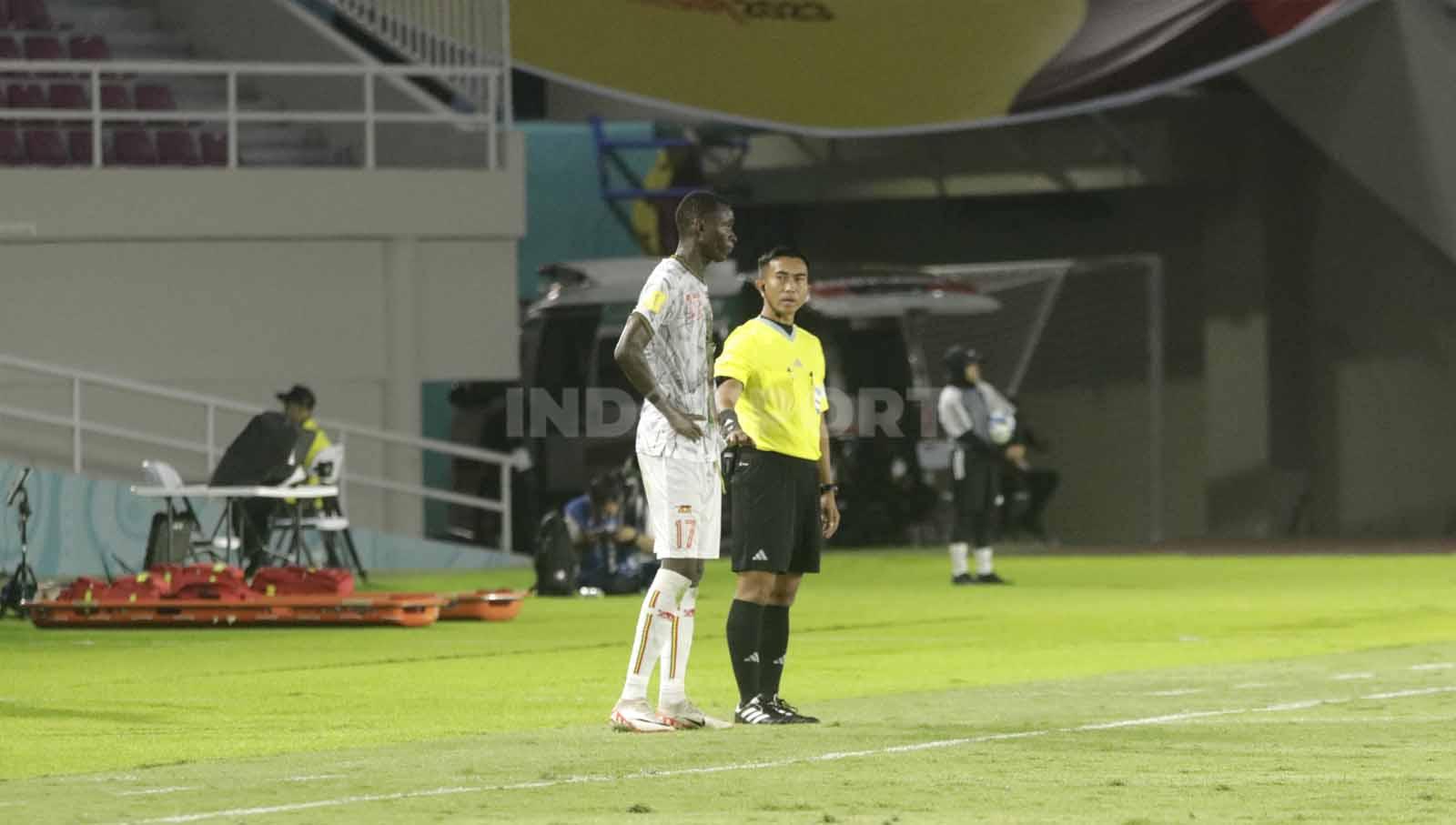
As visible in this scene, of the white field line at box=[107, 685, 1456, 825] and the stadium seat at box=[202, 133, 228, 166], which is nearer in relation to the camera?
the white field line at box=[107, 685, 1456, 825]

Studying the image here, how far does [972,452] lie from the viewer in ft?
77.8

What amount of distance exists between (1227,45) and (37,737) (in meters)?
18.5

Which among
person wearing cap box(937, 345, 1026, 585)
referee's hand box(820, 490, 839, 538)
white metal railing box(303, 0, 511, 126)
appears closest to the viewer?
referee's hand box(820, 490, 839, 538)

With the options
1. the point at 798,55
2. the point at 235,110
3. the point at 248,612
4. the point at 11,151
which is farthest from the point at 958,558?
the point at 11,151

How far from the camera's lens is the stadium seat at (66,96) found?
90.9 ft

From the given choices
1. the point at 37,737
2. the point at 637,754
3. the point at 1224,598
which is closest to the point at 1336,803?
the point at 637,754

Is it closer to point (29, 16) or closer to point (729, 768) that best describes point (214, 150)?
point (29, 16)

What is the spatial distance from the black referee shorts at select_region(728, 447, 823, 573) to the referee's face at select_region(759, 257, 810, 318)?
0.62 metres

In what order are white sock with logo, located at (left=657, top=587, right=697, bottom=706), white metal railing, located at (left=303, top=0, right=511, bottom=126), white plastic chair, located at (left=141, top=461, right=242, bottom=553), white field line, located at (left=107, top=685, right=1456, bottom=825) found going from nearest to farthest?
white field line, located at (left=107, top=685, right=1456, bottom=825)
white sock with logo, located at (left=657, top=587, right=697, bottom=706)
white plastic chair, located at (left=141, top=461, right=242, bottom=553)
white metal railing, located at (left=303, top=0, right=511, bottom=126)

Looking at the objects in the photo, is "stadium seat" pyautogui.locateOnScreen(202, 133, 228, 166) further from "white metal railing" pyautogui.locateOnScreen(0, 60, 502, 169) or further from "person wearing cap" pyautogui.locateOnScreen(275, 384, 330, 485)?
"person wearing cap" pyautogui.locateOnScreen(275, 384, 330, 485)

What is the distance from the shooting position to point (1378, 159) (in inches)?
1194

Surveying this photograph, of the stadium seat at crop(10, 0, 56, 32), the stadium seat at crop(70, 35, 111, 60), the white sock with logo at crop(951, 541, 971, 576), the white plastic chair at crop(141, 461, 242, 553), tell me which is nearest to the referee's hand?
the white plastic chair at crop(141, 461, 242, 553)

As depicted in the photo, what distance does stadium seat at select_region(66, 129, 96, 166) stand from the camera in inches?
1085

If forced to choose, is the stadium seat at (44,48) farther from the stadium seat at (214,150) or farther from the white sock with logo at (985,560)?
the white sock with logo at (985,560)
